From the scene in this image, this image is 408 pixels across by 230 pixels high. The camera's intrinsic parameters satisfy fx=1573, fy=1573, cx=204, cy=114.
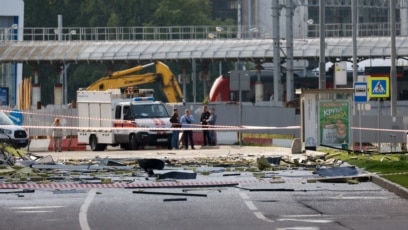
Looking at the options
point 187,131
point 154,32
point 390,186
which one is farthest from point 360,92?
point 154,32

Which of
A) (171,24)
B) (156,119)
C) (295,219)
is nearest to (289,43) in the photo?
(156,119)

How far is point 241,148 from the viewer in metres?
53.8

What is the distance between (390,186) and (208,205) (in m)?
4.57

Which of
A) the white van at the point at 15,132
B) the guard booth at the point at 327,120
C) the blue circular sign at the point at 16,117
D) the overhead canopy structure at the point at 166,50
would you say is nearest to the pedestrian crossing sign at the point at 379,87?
the guard booth at the point at 327,120

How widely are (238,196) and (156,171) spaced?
8645 mm

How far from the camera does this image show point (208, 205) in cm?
2312

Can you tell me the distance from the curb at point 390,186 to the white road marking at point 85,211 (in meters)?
4.88

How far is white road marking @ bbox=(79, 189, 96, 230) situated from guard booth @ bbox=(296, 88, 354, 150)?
1932 centimetres

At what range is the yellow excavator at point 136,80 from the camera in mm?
74562

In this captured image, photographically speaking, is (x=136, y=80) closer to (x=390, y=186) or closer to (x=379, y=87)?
(x=379, y=87)

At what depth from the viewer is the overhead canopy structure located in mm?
95062

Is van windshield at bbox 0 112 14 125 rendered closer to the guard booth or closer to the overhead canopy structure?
the guard booth

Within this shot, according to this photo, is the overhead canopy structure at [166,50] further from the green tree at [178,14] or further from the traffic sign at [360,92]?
the traffic sign at [360,92]

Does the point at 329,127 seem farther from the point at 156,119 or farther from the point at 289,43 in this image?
the point at 289,43
